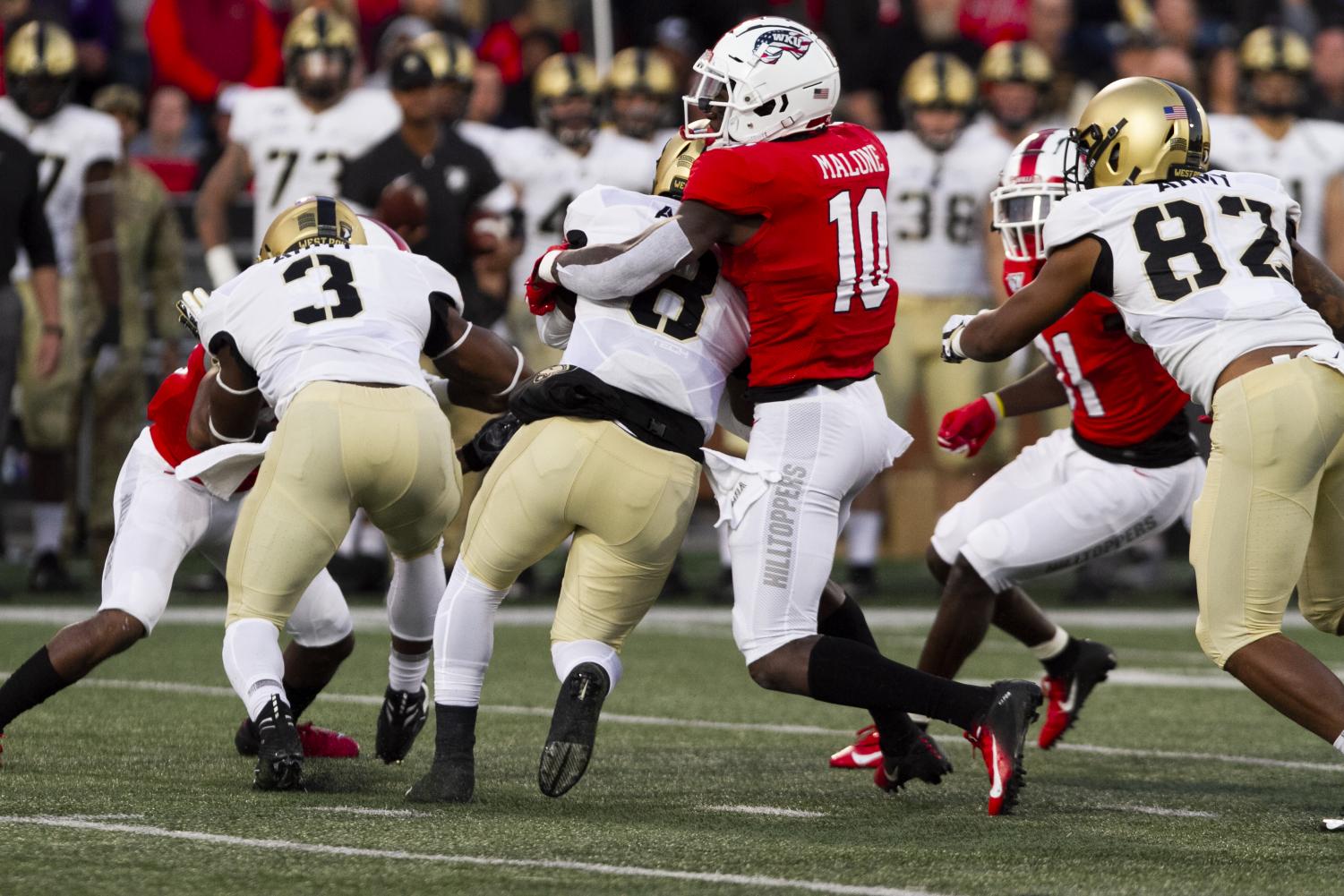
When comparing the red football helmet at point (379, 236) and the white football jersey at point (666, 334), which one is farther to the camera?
the red football helmet at point (379, 236)

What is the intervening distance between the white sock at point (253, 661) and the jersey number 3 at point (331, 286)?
2.24ft

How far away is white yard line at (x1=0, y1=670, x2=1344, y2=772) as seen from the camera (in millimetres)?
5617

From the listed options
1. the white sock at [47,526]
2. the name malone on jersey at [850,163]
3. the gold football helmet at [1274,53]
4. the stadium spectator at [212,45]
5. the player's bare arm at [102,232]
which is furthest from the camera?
the stadium spectator at [212,45]

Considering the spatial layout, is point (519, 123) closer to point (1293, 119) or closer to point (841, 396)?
point (1293, 119)

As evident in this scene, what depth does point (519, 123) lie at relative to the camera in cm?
1198

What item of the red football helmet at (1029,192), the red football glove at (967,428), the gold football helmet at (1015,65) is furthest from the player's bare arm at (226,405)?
the gold football helmet at (1015,65)

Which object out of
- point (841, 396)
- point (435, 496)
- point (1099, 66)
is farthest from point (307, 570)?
point (1099, 66)

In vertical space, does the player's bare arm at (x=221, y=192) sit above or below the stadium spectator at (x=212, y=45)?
below

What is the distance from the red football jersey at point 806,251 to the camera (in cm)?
455

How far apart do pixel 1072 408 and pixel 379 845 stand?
8.35 ft

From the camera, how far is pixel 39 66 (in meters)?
8.81

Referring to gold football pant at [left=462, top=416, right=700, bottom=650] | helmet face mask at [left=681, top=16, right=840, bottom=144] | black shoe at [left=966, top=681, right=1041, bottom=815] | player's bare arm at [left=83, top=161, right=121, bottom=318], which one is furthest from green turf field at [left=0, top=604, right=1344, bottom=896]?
player's bare arm at [left=83, top=161, right=121, bottom=318]

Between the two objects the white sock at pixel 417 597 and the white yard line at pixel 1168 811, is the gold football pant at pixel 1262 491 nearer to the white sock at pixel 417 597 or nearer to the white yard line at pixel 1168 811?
the white yard line at pixel 1168 811

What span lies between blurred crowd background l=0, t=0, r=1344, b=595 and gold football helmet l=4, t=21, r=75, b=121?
0.57 meters
